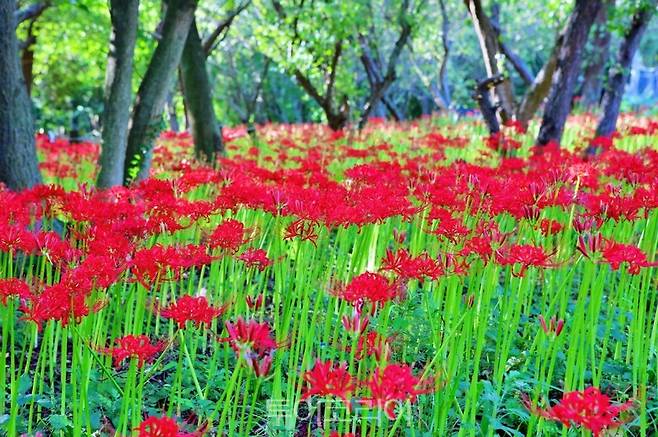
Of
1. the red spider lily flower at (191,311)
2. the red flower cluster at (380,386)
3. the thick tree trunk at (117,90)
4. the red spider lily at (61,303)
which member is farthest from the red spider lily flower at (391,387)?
the thick tree trunk at (117,90)

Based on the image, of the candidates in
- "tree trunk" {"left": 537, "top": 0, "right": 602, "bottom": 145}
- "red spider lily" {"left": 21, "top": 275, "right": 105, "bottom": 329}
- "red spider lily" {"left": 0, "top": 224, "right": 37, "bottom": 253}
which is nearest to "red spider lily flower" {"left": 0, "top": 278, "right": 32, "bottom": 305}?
"red spider lily" {"left": 21, "top": 275, "right": 105, "bottom": 329}

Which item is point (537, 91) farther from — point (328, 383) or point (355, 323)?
point (328, 383)

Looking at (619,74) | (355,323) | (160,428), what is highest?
(619,74)

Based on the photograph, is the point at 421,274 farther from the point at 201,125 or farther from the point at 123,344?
the point at 201,125

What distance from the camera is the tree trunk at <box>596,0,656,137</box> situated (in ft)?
30.1

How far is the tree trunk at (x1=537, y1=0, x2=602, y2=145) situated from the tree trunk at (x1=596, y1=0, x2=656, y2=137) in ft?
2.34

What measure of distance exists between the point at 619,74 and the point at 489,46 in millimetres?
2495

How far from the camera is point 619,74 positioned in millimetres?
9344

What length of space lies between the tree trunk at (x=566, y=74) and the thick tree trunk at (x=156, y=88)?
4884mm

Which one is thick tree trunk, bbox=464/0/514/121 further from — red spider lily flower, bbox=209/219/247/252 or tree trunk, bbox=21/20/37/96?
red spider lily flower, bbox=209/219/247/252

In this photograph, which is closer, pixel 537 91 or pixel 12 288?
pixel 12 288

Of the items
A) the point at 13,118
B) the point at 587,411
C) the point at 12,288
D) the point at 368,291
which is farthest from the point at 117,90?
the point at 587,411

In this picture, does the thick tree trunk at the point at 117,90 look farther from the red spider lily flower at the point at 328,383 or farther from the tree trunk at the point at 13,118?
the red spider lily flower at the point at 328,383

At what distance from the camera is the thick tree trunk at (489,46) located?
434 inches
